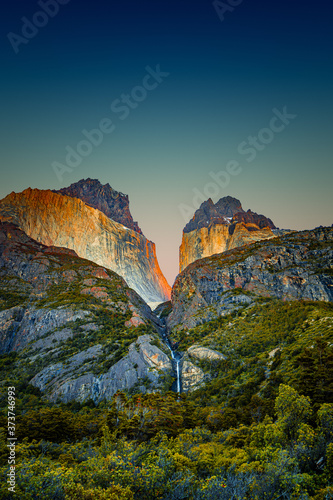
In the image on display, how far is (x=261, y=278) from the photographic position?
434ft

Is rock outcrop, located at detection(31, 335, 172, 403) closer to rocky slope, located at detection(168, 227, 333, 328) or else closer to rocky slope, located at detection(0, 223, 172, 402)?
rocky slope, located at detection(0, 223, 172, 402)

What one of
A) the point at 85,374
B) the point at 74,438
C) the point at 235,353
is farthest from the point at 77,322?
the point at 74,438

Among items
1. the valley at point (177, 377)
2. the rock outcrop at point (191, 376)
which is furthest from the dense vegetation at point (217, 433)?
the rock outcrop at point (191, 376)

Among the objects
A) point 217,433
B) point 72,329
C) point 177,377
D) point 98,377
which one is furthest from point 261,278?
point 217,433

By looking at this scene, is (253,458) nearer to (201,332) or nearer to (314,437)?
(314,437)

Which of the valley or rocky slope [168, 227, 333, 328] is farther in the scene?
rocky slope [168, 227, 333, 328]

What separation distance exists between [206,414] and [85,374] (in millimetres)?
44881

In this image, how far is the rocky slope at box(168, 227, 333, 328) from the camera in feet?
394

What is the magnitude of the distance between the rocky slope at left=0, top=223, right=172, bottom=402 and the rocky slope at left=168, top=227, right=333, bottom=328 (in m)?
27.8

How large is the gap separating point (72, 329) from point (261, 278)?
85836 mm

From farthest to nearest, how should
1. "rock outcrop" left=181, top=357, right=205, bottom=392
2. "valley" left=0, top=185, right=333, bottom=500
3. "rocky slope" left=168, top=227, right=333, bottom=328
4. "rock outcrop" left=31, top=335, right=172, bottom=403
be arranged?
"rocky slope" left=168, top=227, right=333, bottom=328, "rock outcrop" left=181, top=357, right=205, bottom=392, "rock outcrop" left=31, top=335, right=172, bottom=403, "valley" left=0, top=185, right=333, bottom=500

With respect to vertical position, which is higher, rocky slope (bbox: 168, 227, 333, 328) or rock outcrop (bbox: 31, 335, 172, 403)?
rocky slope (bbox: 168, 227, 333, 328)

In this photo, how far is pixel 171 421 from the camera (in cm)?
4716

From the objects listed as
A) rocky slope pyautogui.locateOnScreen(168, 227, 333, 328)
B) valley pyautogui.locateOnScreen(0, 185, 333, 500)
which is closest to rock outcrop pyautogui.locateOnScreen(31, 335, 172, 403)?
valley pyautogui.locateOnScreen(0, 185, 333, 500)
